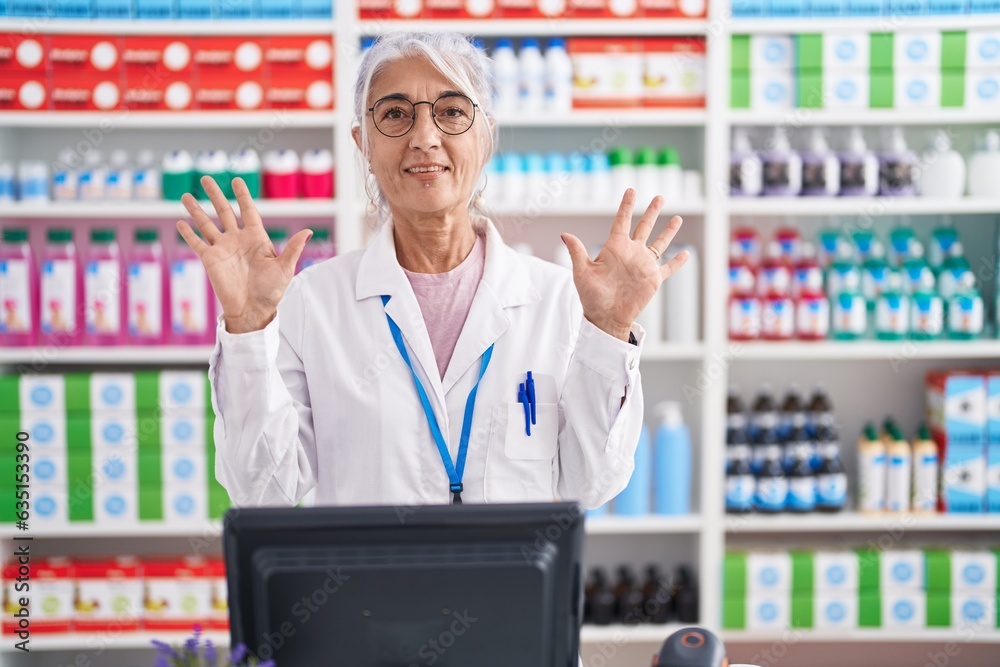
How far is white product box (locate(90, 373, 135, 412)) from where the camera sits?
2.93m

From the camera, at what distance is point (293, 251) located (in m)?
1.34

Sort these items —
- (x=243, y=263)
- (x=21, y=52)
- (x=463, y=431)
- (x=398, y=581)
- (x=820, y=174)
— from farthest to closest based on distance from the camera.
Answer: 1. (x=820, y=174)
2. (x=21, y=52)
3. (x=463, y=431)
4. (x=243, y=263)
5. (x=398, y=581)

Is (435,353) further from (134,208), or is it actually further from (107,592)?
(107,592)

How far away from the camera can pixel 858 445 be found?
324 centimetres

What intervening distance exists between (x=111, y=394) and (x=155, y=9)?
121 centimetres

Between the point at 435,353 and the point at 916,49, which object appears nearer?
the point at 435,353

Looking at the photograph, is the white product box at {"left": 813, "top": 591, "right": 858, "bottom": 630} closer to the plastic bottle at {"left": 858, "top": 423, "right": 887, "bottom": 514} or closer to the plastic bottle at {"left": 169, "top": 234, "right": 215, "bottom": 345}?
the plastic bottle at {"left": 858, "top": 423, "right": 887, "bottom": 514}

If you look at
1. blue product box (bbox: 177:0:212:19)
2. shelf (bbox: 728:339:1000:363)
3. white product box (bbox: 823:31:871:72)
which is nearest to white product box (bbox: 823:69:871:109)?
white product box (bbox: 823:31:871:72)

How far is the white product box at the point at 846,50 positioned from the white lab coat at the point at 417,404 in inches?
67.8

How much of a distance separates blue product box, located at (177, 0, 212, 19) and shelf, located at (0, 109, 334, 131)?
0.30 metres

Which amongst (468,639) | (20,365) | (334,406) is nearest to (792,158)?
(334,406)

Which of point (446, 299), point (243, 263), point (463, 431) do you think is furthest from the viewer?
point (446, 299)

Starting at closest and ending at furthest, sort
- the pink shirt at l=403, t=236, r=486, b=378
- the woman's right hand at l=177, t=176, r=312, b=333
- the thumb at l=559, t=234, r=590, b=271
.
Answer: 1. the woman's right hand at l=177, t=176, r=312, b=333
2. the thumb at l=559, t=234, r=590, b=271
3. the pink shirt at l=403, t=236, r=486, b=378

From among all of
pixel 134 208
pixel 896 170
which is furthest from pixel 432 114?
pixel 896 170
